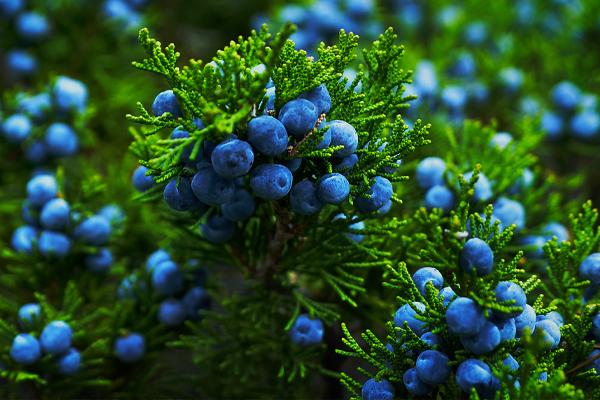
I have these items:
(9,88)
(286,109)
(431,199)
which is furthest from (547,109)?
(9,88)

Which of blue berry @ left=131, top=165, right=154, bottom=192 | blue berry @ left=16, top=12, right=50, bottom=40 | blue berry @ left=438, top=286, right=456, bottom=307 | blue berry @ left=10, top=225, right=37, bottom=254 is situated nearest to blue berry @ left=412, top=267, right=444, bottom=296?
blue berry @ left=438, top=286, right=456, bottom=307

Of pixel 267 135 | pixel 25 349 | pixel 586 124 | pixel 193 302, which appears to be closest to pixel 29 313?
pixel 25 349

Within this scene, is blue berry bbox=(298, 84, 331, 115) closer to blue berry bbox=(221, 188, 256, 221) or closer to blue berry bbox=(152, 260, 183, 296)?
blue berry bbox=(221, 188, 256, 221)

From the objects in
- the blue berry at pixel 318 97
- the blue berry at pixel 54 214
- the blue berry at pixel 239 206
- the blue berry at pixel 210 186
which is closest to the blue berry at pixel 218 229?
the blue berry at pixel 239 206

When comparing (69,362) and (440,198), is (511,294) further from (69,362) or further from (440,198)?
(69,362)

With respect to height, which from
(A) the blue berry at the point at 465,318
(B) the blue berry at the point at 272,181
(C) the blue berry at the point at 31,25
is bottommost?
(A) the blue berry at the point at 465,318

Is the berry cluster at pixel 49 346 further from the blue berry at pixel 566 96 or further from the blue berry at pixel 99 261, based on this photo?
the blue berry at pixel 566 96
